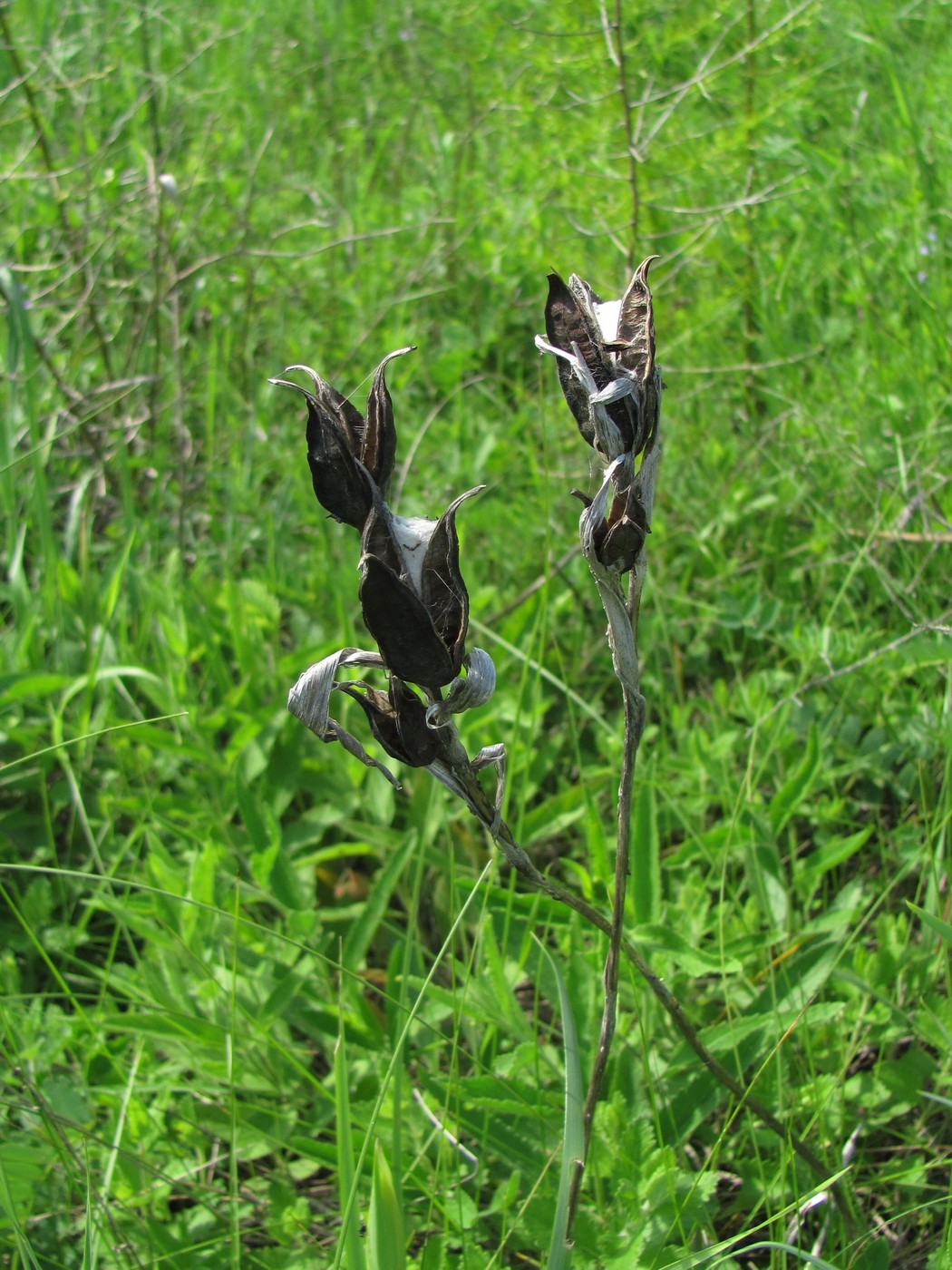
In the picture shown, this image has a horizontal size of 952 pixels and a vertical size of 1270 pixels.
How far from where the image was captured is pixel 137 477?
3547mm

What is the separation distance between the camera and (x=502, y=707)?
236 centimetres

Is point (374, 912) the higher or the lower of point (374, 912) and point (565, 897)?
the lower

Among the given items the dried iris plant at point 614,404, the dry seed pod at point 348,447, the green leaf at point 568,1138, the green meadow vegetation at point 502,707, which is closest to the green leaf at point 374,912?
the green meadow vegetation at point 502,707

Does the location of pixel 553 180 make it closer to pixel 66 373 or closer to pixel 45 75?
pixel 66 373

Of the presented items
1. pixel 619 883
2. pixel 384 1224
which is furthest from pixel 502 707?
pixel 384 1224

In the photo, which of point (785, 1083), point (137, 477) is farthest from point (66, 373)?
A: point (785, 1083)

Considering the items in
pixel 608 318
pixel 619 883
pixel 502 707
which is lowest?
pixel 502 707

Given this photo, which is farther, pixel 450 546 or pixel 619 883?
pixel 619 883

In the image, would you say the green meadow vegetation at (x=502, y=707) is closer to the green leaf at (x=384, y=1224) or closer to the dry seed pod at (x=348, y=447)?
the green leaf at (x=384, y=1224)

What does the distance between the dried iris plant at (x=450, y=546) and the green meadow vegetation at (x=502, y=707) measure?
0.35 m

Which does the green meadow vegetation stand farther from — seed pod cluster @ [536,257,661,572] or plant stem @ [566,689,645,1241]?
seed pod cluster @ [536,257,661,572]

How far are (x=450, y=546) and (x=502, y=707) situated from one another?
1483 mm

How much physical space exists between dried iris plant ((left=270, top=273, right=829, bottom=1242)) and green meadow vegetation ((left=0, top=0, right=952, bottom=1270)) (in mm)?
349

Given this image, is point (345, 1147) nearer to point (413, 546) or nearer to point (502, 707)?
point (413, 546)
